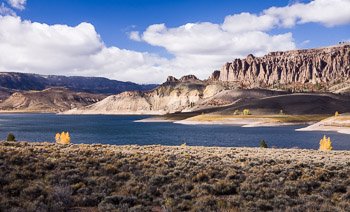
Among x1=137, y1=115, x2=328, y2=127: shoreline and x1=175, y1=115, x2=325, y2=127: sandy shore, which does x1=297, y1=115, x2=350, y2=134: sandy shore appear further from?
x1=175, y1=115, x2=325, y2=127: sandy shore

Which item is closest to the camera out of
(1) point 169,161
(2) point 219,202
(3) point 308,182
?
(2) point 219,202

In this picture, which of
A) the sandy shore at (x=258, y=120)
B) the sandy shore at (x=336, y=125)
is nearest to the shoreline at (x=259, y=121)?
the sandy shore at (x=258, y=120)

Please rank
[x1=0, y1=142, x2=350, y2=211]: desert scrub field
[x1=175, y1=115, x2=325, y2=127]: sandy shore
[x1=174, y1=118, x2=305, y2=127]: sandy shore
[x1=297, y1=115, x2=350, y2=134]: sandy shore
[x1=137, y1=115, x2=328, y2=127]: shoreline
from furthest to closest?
[x1=175, y1=115, x2=325, y2=127]: sandy shore
[x1=137, y1=115, x2=328, y2=127]: shoreline
[x1=174, y1=118, x2=305, y2=127]: sandy shore
[x1=297, y1=115, x2=350, y2=134]: sandy shore
[x1=0, y1=142, x2=350, y2=211]: desert scrub field

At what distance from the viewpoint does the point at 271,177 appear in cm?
2236

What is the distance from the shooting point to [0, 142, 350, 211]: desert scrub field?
15.8 m

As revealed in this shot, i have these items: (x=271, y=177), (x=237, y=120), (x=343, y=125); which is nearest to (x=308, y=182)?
(x=271, y=177)

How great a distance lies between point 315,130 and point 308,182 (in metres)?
120

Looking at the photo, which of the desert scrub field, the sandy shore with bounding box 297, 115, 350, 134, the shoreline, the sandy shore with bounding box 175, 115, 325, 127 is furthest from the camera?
the sandy shore with bounding box 175, 115, 325, 127

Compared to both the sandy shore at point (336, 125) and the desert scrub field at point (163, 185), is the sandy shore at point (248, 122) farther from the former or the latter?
the desert scrub field at point (163, 185)

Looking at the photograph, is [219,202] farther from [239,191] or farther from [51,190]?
[51,190]

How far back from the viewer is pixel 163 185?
1962 centimetres

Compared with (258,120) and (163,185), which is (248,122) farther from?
(163,185)

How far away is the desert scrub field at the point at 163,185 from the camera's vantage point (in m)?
15.8

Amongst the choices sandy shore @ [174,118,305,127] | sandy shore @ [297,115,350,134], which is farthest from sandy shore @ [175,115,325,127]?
sandy shore @ [297,115,350,134]
